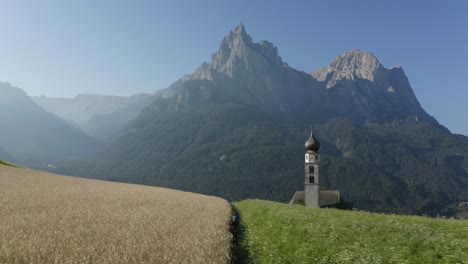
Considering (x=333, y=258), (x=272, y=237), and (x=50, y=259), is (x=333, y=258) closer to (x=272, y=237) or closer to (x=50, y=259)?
(x=272, y=237)

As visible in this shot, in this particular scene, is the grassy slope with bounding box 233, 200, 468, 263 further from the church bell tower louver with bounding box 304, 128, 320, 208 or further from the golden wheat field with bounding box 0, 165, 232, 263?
the church bell tower louver with bounding box 304, 128, 320, 208

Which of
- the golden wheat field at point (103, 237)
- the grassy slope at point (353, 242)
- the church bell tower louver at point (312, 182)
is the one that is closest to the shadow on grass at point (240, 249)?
the grassy slope at point (353, 242)

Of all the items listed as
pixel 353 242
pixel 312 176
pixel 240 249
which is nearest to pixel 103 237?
pixel 240 249

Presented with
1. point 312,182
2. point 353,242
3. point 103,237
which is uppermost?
point 312,182

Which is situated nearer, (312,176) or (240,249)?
(240,249)

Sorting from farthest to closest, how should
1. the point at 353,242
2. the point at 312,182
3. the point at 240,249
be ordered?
the point at 312,182 < the point at 240,249 < the point at 353,242

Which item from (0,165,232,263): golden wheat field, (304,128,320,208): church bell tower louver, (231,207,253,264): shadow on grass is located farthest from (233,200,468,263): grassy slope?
(304,128,320,208): church bell tower louver

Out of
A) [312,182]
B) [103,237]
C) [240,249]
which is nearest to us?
[103,237]

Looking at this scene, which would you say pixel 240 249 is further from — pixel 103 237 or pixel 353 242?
pixel 103 237

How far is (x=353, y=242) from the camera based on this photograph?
18672 millimetres

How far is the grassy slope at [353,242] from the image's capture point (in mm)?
16438

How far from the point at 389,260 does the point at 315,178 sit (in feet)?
162

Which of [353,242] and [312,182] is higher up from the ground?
[312,182]

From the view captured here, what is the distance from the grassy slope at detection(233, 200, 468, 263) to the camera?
1644 centimetres
